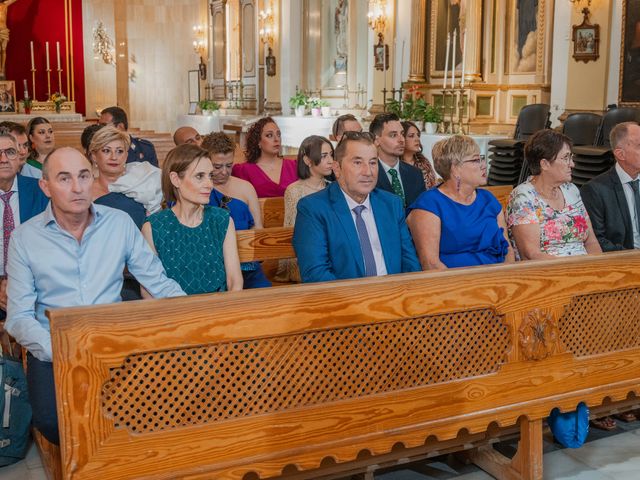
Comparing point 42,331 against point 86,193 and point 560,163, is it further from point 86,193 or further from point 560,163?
point 560,163

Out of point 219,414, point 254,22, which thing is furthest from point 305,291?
point 254,22

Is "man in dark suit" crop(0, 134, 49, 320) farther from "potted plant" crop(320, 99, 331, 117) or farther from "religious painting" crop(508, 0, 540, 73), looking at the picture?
"potted plant" crop(320, 99, 331, 117)

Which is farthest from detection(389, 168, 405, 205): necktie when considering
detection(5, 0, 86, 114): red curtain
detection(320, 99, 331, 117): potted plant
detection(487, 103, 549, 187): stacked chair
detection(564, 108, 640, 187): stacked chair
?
detection(5, 0, 86, 114): red curtain

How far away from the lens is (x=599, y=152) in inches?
294

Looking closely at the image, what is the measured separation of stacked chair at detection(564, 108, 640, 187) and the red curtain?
1314 centimetres

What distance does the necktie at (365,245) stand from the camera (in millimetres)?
3561

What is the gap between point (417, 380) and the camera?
2916 mm

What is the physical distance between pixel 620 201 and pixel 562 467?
5.07 ft

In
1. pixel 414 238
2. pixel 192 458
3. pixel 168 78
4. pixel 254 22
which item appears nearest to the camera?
pixel 192 458

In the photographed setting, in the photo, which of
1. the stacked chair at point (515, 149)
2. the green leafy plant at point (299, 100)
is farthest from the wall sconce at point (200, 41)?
the stacked chair at point (515, 149)

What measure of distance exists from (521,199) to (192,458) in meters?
2.22

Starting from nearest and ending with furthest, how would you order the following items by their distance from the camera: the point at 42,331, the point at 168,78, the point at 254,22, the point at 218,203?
the point at 42,331
the point at 218,203
the point at 254,22
the point at 168,78

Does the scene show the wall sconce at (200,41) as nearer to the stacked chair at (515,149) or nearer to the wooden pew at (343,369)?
the stacked chair at (515,149)

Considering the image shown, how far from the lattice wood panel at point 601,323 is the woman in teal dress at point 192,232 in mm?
1373
